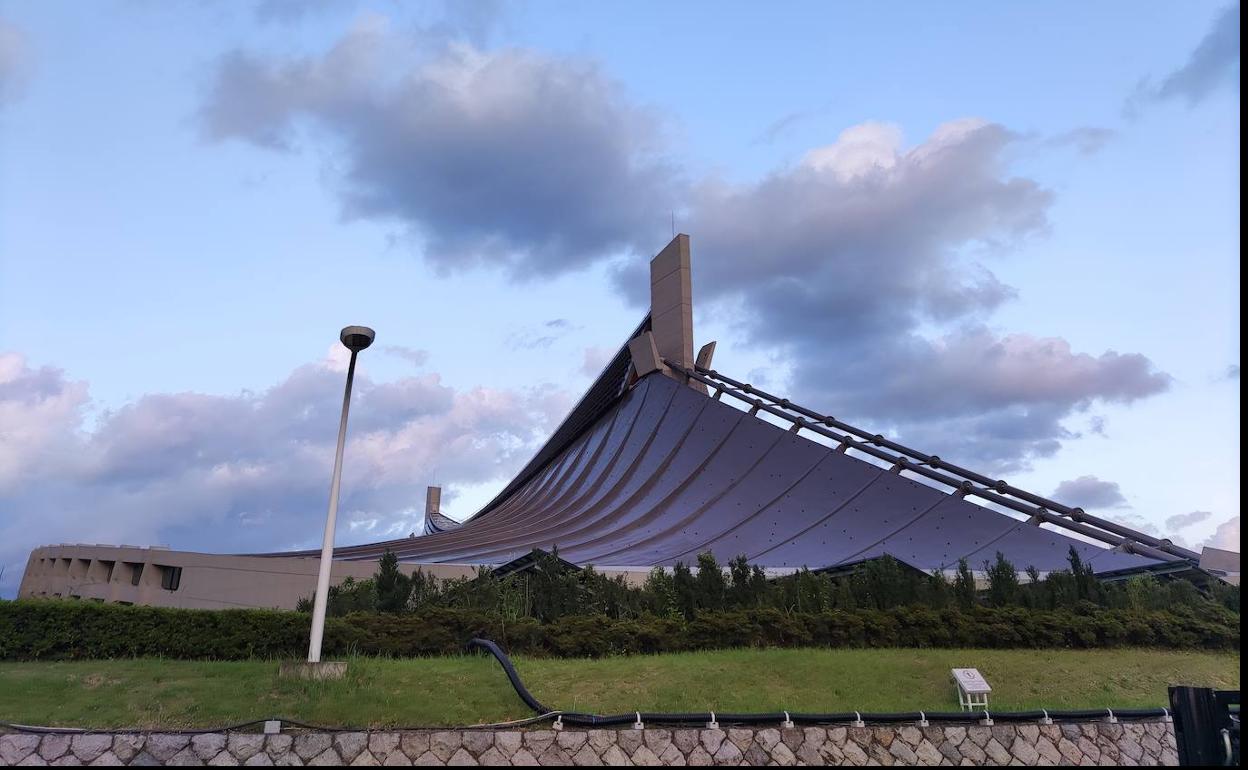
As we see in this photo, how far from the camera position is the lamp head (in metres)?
8.95

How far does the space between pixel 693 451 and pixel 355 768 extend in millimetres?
13855

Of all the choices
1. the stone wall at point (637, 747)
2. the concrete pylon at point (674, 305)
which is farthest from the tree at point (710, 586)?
the concrete pylon at point (674, 305)

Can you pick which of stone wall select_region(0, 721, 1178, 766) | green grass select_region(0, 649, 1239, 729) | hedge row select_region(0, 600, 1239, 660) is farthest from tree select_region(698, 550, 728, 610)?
stone wall select_region(0, 721, 1178, 766)

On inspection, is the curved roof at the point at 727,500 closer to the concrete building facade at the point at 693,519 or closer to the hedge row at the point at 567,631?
the concrete building facade at the point at 693,519

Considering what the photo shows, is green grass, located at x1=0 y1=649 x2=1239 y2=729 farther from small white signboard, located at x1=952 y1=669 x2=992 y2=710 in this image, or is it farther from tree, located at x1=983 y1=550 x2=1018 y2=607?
tree, located at x1=983 y1=550 x2=1018 y2=607

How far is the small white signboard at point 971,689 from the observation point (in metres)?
7.84

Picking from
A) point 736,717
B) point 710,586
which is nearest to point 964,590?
point 710,586

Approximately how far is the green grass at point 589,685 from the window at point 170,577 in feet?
18.8

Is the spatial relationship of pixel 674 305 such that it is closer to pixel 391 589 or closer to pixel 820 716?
pixel 391 589

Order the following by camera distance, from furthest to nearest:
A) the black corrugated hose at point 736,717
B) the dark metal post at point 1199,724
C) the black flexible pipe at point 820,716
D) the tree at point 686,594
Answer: the tree at point 686,594
the black flexible pipe at point 820,716
the black corrugated hose at point 736,717
the dark metal post at point 1199,724

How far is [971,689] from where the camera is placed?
7.81 metres

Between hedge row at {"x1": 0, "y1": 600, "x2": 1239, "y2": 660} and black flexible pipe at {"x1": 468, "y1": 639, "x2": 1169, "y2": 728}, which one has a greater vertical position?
hedge row at {"x1": 0, "y1": 600, "x2": 1239, "y2": 660}

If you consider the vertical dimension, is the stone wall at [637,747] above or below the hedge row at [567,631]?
below

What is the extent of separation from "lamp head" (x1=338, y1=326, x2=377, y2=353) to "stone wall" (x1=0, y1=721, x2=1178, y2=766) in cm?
407
